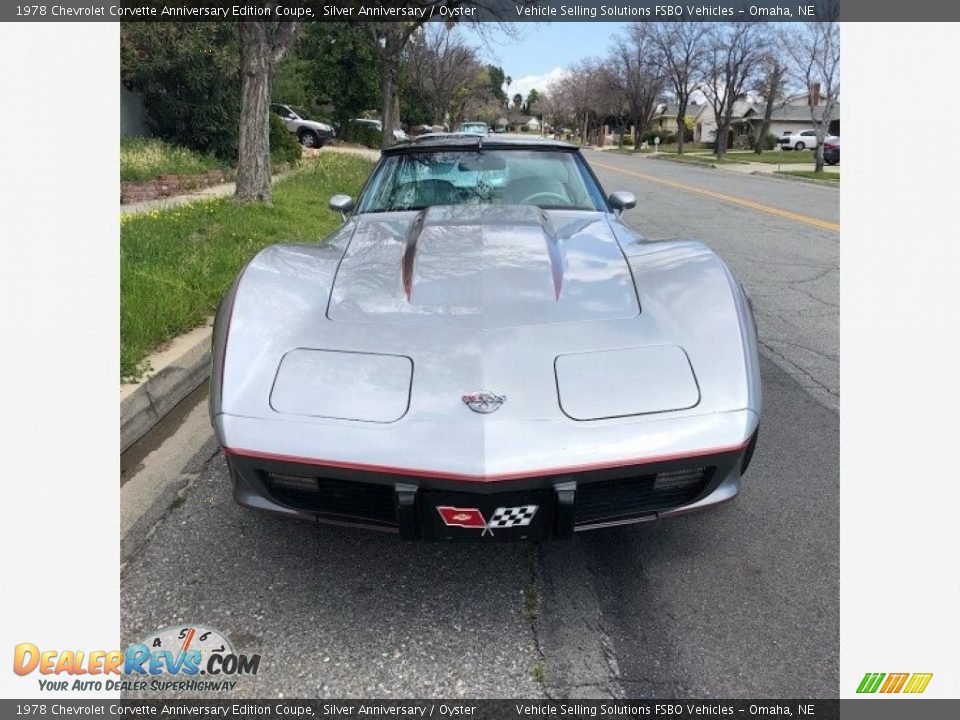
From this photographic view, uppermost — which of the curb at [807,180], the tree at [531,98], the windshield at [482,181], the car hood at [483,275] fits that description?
the tree at [531,98]

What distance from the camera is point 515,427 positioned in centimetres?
201

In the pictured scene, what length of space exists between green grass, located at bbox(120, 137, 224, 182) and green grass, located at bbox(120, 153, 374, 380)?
2.16 m

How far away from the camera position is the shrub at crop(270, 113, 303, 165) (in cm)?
1708

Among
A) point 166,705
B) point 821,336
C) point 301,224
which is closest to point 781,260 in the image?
point 821,336

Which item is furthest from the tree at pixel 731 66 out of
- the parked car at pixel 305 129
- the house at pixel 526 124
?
the house at pixel 526 124

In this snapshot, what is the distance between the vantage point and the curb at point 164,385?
Answer: 3.40 metres

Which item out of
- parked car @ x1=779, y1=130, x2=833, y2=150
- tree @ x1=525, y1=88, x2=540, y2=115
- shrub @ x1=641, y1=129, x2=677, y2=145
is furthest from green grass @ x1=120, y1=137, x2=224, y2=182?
tree @ x1=525, y1=88, x2=540, y2=115

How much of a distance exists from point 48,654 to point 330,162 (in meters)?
16.8

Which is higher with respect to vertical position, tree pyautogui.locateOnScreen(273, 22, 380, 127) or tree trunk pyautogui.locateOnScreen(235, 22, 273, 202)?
tree pyautogui.locateOnScreen(273, 22, 380, 127)

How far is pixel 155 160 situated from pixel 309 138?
601 inches

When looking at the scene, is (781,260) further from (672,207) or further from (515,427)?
(515,427)

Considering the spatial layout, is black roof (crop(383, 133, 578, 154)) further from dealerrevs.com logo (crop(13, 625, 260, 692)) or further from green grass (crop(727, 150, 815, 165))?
green grass (crop(727, 150, 815, 165))
